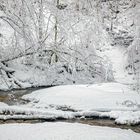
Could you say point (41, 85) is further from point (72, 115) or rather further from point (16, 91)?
point (72, 115)

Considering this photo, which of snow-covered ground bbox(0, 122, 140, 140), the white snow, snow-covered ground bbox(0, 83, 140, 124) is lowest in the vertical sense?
snow-covered ground bbox(0, 122, 140, 140)

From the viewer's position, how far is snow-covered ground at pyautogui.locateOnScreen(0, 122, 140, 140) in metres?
9.77

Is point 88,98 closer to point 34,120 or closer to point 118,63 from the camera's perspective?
point 34,120

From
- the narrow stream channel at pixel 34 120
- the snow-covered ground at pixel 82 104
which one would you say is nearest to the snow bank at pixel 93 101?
the snow-covered ground at pixel 82 104

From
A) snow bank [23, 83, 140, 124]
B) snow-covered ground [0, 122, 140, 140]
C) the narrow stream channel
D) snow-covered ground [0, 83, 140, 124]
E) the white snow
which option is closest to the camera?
snow-covered ground [0, 122, 140, 140]

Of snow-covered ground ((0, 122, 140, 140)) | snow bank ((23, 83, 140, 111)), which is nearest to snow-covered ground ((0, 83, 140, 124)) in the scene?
snow bank ((23, 83, 140, 111))

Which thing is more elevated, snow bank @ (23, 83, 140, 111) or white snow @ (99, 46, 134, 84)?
white snow @ (99, 46, 134, 84)

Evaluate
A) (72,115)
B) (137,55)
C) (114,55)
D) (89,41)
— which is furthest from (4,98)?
(114,55)

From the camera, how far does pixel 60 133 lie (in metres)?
10.1

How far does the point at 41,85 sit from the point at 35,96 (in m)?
3.36

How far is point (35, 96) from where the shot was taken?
1579 cm

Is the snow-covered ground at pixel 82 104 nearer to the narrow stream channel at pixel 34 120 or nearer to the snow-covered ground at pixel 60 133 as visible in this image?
the narrow stream channel at pixel 34 120

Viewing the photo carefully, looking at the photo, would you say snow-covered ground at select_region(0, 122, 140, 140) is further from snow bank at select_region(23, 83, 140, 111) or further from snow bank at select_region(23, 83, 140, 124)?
snow bank at select_region(23, 83, 140, 111)

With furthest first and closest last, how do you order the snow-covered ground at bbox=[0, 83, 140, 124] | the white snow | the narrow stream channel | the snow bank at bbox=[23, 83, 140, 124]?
the white snow, the snow bank at bbox=[23, 83, 140, 124], the snow-covered ground at bbox=[0, 83, 140, 124], the narrow stream channel
